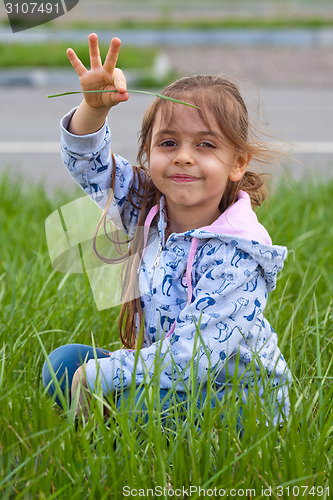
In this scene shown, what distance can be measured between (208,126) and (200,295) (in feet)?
1.32

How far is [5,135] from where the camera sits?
6.63m

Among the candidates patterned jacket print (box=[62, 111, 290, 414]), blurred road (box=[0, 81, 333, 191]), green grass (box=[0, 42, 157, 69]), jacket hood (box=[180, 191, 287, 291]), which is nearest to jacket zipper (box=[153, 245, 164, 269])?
patterned jacket print (box=[62, 111, 290, 414])

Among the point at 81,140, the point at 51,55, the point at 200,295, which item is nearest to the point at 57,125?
the point at 51,55

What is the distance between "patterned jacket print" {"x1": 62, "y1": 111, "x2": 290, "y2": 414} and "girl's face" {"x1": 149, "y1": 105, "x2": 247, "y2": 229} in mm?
86

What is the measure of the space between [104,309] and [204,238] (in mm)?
646

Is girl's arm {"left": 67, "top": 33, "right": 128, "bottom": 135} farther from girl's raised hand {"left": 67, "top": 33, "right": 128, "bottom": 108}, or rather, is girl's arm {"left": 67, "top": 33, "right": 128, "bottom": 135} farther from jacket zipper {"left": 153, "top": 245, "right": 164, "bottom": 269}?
jacket zipper {"left": 153, "top": 245, "right": 164, "bottom": 269}

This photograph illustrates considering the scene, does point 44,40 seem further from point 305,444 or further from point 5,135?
point 305,444

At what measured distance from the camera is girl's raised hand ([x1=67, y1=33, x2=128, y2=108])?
163cm

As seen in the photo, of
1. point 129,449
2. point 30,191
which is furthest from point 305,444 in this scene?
point 30,191

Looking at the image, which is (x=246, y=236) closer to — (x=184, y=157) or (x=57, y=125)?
(x=184, y=157)

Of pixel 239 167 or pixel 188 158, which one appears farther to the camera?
pixel 239 167

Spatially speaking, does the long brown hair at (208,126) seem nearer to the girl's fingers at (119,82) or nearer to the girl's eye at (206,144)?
the girl's eye at (206,144)

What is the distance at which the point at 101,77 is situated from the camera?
1.68 meters


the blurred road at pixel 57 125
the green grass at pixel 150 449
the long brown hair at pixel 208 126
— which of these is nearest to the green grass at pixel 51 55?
the blurred road at pixel 57 125
